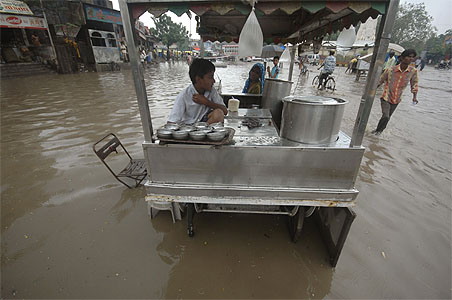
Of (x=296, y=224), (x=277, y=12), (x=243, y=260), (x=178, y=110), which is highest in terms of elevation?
(x=277, y=12)

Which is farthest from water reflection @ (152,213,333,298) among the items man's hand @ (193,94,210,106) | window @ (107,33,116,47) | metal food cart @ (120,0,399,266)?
window @ (107,33,116,47)

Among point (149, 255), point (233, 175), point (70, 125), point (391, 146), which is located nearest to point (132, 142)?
point (70, 125)

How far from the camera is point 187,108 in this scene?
94.9 inches

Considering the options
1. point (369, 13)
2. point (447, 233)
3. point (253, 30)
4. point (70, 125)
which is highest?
point (369, 13)

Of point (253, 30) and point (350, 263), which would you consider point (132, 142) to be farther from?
point (350, 263)

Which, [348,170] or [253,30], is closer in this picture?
[253,30]

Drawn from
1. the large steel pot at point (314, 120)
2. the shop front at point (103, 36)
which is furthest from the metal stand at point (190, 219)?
the shop front at point (103, 36)

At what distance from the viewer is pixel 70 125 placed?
5.70 m

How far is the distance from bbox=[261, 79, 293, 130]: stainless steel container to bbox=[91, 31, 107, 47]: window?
18.6 m

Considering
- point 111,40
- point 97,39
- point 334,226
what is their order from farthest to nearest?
point 111,40 → point 97,39 → point 334,226

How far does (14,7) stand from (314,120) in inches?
787

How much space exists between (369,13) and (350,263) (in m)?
2.48

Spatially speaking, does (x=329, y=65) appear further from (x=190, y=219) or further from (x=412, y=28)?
(x=412, y=28)

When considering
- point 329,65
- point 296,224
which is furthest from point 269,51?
point 296,224
